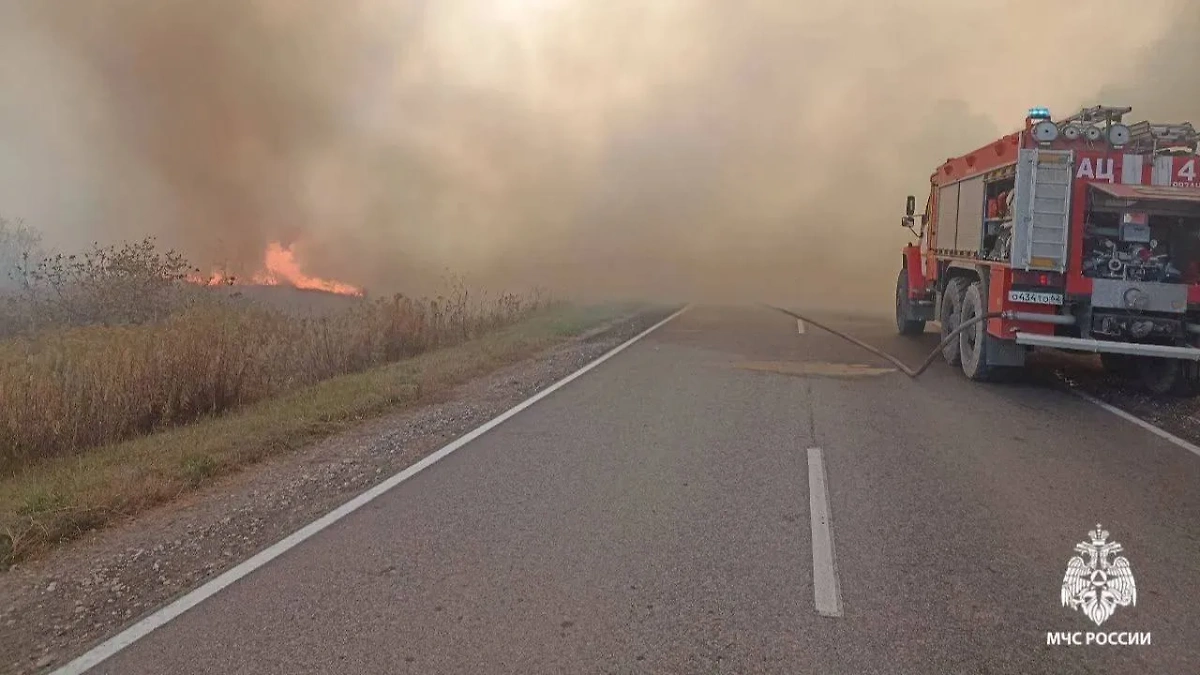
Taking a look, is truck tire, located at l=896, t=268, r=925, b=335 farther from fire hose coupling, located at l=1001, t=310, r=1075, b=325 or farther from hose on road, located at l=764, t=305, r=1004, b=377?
fire hose coupling, located at l=1001, t=310, r=1075, b=325

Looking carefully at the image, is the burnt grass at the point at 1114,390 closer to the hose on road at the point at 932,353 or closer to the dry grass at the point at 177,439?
the hose on road at the point at 932,353

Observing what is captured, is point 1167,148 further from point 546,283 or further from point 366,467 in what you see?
point 546,283

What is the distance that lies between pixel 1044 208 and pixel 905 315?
20.5 ft

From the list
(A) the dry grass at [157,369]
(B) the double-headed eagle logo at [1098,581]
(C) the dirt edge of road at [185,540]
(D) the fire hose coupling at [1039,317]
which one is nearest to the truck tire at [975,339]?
(D) the fire hose coupling at [1039,317]

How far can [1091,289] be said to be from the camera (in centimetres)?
896

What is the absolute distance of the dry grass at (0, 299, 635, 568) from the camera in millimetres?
4797

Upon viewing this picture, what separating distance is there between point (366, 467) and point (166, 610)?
2.34 m

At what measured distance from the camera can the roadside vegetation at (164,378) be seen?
5.42 meters

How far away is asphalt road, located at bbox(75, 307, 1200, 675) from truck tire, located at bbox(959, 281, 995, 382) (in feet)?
7.72

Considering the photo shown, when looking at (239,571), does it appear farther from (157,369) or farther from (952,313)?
(952,313)

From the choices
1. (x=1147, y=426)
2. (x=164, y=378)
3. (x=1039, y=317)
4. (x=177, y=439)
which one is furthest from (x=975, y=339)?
(x=164, y=378)

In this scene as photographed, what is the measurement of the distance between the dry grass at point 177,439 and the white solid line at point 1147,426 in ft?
21.9

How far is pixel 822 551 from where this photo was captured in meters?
4.26

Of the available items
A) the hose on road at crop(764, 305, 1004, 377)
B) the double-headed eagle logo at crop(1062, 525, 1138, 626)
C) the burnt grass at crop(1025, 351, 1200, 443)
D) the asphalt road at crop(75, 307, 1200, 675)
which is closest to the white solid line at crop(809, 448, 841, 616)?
the asphalt road at crop(75, 307, 1200, 675)
